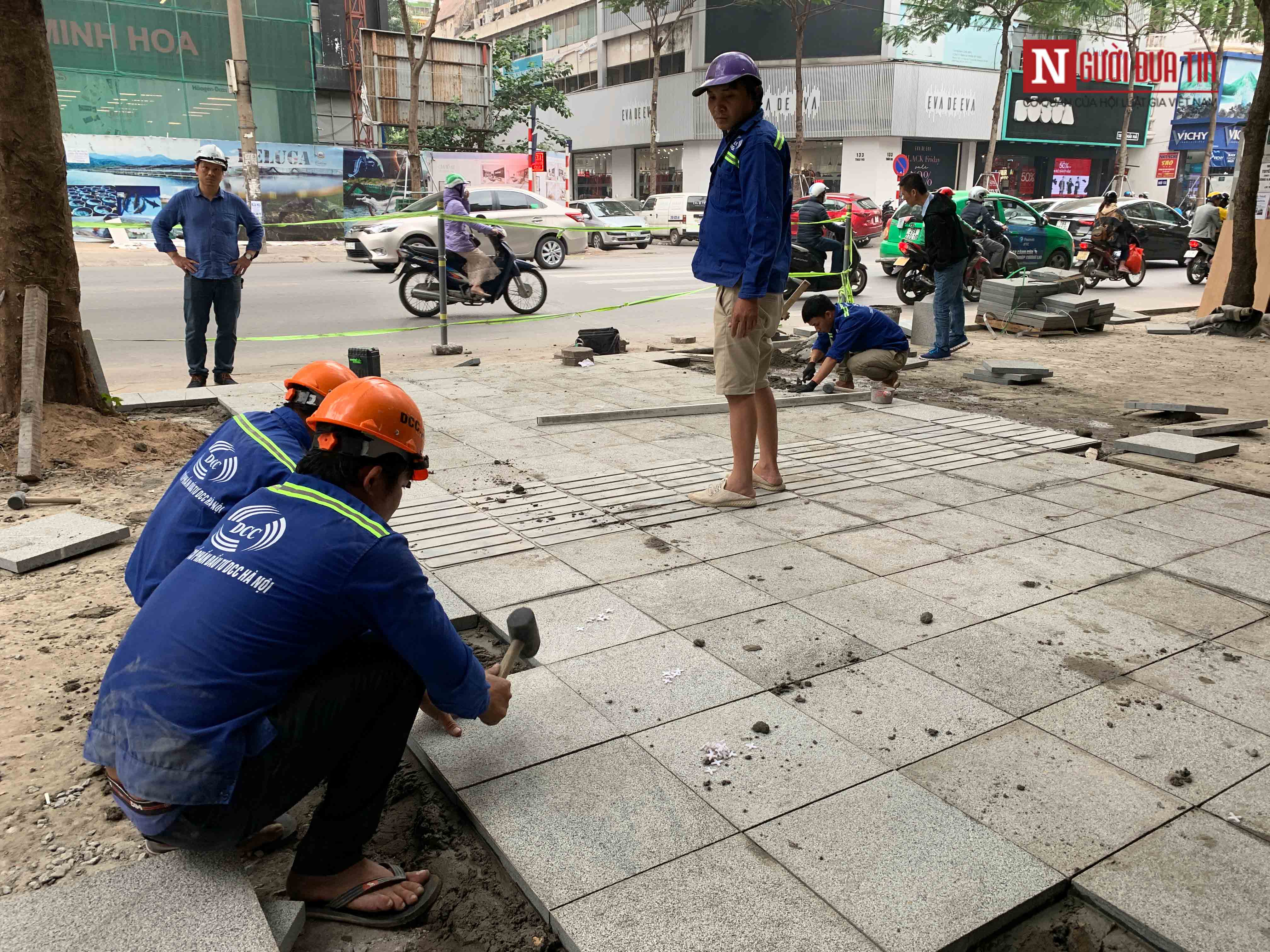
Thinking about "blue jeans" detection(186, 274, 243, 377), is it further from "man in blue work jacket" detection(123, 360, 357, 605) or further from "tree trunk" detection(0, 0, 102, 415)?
"man in blue work jacket" detection(123, 360, 357, 605)

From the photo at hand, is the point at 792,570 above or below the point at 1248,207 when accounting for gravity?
below

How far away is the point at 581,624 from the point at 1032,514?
2563mm

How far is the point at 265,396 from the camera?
24.0 feet

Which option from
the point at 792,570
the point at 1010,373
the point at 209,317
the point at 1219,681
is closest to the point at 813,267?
the point at 1010,373

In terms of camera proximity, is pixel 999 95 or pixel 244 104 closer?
pixel 244 104

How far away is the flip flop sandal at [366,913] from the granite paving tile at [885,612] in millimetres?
1816

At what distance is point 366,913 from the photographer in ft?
7.05

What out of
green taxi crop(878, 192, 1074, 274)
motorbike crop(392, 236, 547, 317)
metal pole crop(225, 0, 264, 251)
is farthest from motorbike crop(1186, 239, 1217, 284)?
metal pole crop(225, 0, 264, 251)

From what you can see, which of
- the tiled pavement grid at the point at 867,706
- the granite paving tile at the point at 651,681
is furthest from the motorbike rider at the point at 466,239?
the granite paving tile at the point at 651,681

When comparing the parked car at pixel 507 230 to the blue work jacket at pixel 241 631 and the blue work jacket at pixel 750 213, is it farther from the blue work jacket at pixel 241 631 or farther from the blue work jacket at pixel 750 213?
the blue work jacket at pixel 241 631

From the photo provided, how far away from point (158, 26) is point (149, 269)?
12156mm

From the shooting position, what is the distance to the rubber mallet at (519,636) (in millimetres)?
2725

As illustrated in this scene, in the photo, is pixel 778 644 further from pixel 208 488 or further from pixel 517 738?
pixel 208 488

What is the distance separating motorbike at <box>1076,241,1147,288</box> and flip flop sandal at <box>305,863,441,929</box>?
17739 mm
